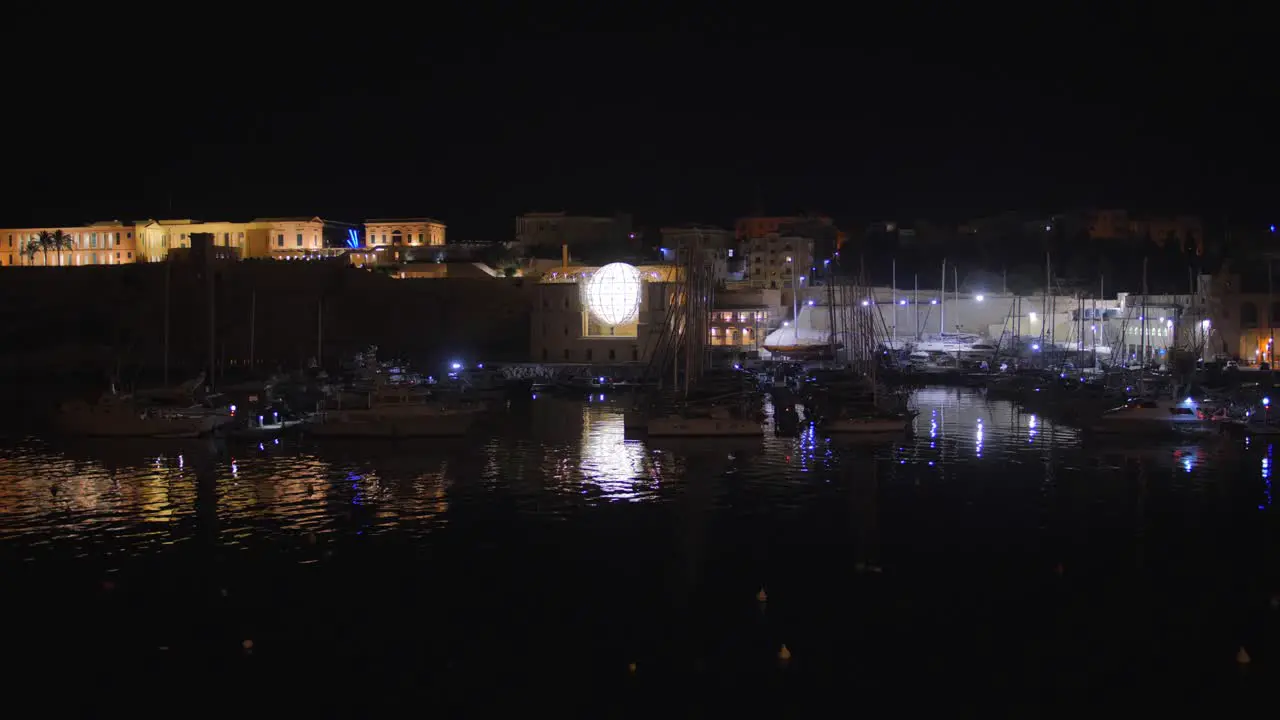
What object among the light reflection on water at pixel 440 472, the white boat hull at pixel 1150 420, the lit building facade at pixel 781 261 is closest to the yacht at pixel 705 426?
the light reflection on water at pixel 440 472

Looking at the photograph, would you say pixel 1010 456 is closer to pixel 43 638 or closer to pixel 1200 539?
pixel 1200 539

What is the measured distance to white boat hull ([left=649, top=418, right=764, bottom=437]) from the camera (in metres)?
29.0

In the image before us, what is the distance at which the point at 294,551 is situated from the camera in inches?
664

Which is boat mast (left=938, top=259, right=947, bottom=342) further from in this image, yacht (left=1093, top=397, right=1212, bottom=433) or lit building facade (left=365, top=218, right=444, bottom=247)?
lit building facade (left=365, top=218, right=444, bottom=247)

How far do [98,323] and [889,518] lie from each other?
5106 cm

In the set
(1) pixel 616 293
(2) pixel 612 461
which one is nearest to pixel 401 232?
(1) pixel 616 293

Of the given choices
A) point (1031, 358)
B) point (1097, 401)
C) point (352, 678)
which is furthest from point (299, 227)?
point (352, 678)

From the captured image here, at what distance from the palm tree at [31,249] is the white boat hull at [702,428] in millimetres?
55813

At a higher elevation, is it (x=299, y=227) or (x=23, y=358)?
(x=299, y=227)

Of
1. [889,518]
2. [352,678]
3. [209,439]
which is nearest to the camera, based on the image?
[352,678]

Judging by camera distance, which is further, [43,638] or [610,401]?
[610,401]

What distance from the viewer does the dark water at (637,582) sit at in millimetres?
11734

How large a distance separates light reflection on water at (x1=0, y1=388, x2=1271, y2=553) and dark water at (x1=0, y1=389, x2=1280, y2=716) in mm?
120

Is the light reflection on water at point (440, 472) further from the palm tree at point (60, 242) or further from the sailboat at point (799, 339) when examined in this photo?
the palm tree at point (60, 242)
